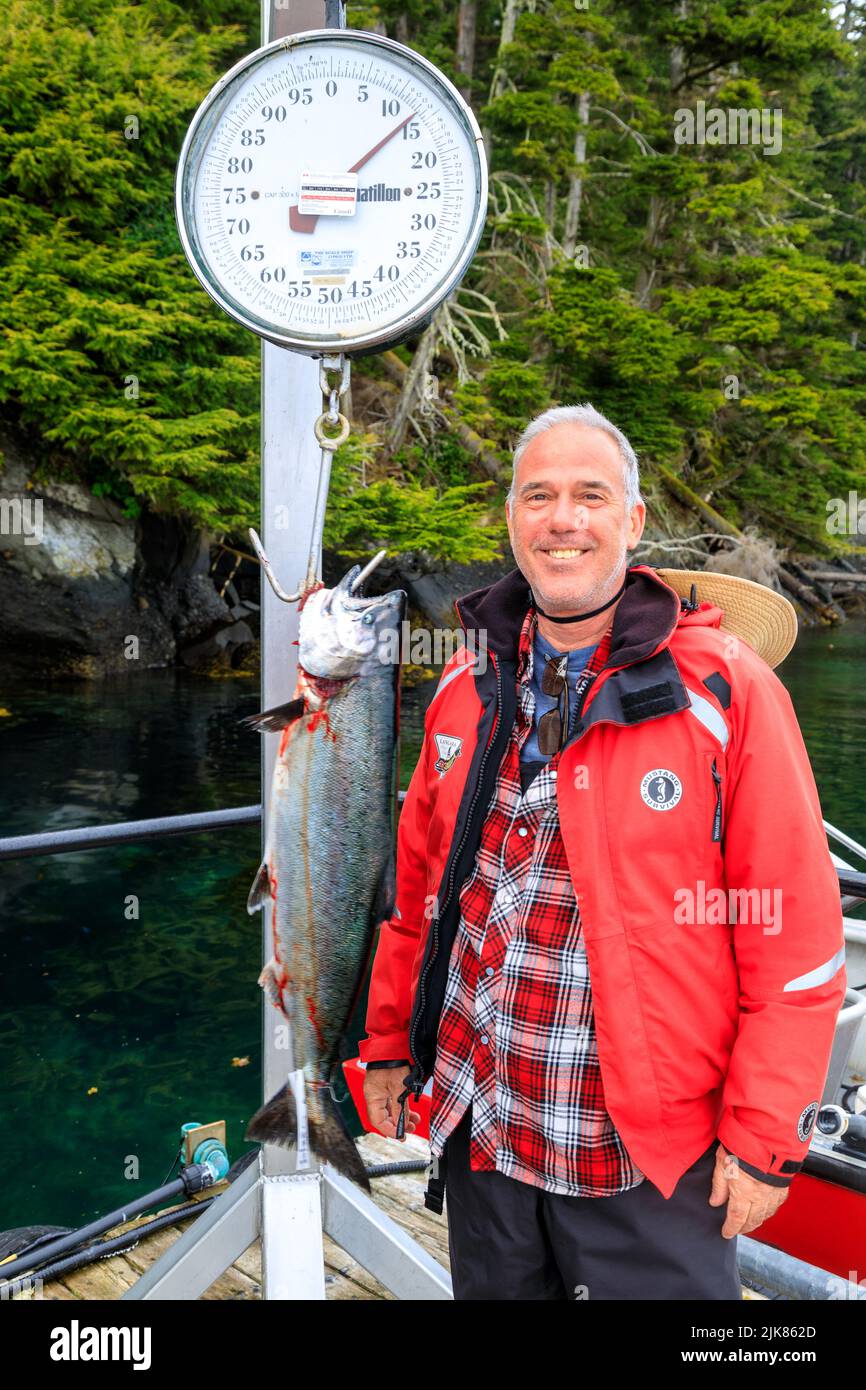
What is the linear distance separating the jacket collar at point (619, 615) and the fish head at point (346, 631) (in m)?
0.29

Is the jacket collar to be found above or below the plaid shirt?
above

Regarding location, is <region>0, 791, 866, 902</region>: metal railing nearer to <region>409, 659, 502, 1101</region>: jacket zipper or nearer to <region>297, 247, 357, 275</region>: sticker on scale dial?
<region>409, 659, 502, 1101</region>: jacket zipper

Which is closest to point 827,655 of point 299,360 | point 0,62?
point 0,62

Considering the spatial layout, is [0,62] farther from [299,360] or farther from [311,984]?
[311,984]

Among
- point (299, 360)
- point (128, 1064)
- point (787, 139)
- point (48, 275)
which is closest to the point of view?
point (299, 360)

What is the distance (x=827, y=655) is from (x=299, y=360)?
2709 centimetres

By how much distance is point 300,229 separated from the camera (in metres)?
1.96

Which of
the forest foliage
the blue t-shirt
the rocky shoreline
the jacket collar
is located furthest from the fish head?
the rocky shoreline

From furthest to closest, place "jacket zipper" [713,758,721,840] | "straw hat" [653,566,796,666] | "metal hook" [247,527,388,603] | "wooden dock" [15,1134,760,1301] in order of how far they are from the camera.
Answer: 1. "wooden dock" [15,1134,760,1301]
2. "straw hat" [653,566,796,666]
3. "jacket zipper" [713,758,721,840]
4. "metal hook" [247,527,388,603]

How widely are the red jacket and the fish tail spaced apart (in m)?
0.50

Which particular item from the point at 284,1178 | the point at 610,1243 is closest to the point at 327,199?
the point at 610,1243

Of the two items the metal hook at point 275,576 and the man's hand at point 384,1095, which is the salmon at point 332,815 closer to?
the metal hook at point 275,576

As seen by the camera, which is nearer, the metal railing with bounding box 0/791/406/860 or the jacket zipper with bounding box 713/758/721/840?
the jacket zipper with bounding box 713/758/721/840

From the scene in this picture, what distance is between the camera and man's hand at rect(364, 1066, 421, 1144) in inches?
85.8
